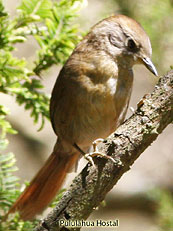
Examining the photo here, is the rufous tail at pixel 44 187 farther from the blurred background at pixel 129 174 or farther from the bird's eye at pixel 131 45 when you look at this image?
the blurred background at pixel 129 174

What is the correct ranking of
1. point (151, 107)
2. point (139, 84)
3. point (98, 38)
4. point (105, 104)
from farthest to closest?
1. point (139, 84)
2. point (98, 38)
3. point (105, 104)
4. point (151, 107)

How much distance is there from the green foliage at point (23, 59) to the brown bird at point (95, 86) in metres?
0.10

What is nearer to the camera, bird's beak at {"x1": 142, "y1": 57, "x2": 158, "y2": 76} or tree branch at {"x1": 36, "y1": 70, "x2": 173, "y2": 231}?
tree branch at {"x1": 36, "y1": 70, "x2": 173, "y2": 231}

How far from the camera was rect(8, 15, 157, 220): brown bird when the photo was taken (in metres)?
2.92

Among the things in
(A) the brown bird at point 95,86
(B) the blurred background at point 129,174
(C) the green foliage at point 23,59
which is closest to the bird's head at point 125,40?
(A) the brown bird at point 95,86

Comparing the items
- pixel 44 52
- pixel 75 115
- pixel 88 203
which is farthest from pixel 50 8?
pixel 88 203

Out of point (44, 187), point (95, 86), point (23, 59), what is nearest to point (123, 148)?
point (95, 86)

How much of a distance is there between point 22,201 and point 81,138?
1.96ft

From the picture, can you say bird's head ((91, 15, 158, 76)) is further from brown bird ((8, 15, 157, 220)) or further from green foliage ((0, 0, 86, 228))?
green foliage ((0, 0, 86, 228))

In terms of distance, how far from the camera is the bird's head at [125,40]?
2.94m

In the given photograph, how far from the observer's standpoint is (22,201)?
3.05 m

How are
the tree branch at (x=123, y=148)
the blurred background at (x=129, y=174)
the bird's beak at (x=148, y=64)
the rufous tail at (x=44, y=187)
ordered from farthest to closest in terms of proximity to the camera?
1. the blurred background at (x=129, y=174)
2. the rufous tail at (x=44, y=187)
3. the bird's beak at (x=148, y=64)
4. the tree branch at (x=123, y=148)

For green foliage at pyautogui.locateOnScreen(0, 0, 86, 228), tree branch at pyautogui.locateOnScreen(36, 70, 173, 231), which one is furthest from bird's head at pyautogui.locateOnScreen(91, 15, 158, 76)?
tree branch at pyautogui.locateOnScreen(36, 70, 173, 231)

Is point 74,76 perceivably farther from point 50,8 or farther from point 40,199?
point 40,199
